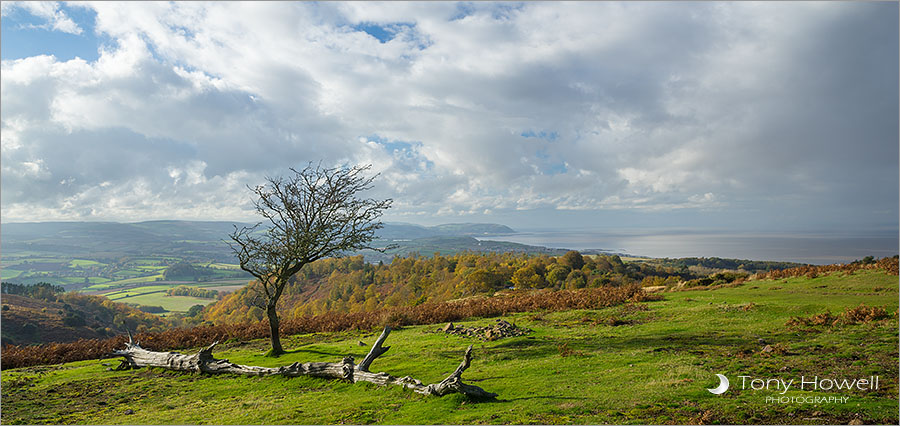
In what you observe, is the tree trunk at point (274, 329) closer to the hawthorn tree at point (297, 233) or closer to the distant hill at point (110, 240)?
the hawthorn tree at point (297, 233)

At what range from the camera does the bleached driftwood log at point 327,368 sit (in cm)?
757

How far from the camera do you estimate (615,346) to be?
12.1 meters

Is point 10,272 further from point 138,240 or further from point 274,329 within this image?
point 274,329

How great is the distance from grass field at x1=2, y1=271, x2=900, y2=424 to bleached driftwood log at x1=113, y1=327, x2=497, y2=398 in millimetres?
209

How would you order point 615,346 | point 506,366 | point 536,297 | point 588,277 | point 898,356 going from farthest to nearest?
point 588,277
point 536,297
point 615,346
point 506,366
point 898,356

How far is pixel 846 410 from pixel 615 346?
5993 mm

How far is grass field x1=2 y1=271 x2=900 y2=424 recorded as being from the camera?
6.74 metres

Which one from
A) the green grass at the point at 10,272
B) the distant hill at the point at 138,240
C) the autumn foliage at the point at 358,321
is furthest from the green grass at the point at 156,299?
the autumn foliage at the point at 358,321

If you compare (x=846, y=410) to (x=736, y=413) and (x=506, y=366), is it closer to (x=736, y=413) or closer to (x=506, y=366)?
(x=736, y=413)


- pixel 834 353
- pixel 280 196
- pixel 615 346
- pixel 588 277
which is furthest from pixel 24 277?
pixel 834 353

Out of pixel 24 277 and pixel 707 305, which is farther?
pixel 24 277

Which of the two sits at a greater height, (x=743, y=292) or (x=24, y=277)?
(x=743, y=292)

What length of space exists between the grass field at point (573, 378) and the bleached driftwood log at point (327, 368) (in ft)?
0.69

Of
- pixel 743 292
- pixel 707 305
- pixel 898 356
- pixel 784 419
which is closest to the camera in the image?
pixel 784 419
